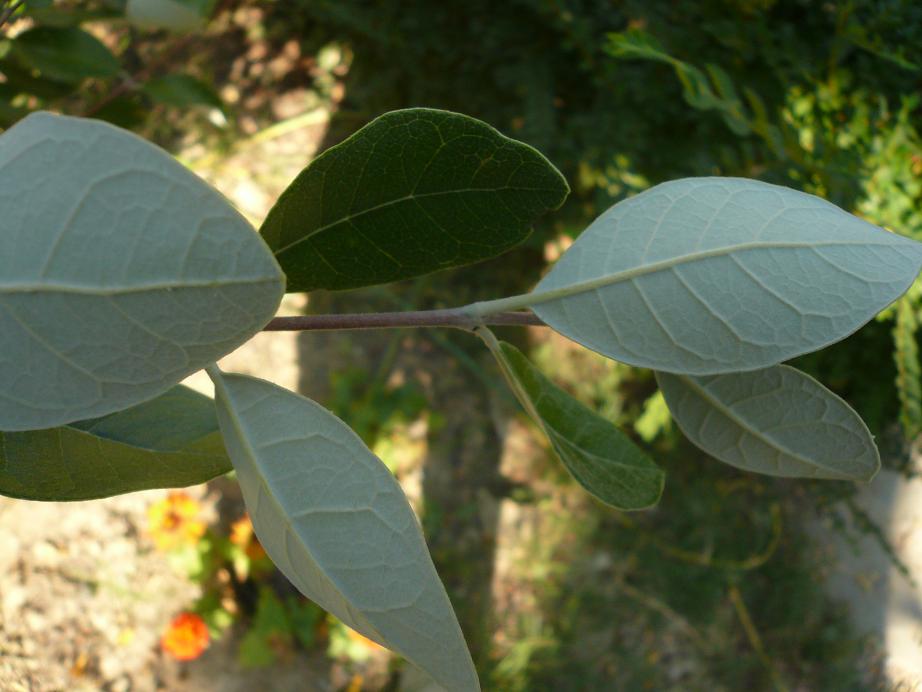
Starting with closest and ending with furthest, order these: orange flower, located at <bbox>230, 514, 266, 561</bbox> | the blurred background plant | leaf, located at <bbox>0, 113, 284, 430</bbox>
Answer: leaf, located at <bbox>0, 113, 284, 430</bbox>, the blurred background plant, orange flower, located at <bbox>230, 514, 266, 561</bbox>

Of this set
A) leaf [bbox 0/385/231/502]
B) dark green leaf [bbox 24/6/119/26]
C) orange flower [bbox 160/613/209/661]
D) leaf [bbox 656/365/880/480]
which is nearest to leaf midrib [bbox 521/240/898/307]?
leaf [bbox 656/365/880/480]

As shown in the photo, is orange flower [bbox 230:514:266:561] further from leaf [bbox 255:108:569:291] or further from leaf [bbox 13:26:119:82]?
leaf [bbox 255:108:569:291]

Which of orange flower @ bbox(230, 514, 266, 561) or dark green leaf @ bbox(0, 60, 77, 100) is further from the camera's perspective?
orange flower @ bbox(230, 514, 266, 561)

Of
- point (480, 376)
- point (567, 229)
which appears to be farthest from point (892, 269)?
point (480, 376)

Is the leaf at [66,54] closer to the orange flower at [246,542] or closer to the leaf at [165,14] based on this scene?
the leaf at [165,14]

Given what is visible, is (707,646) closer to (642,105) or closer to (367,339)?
(367,339)

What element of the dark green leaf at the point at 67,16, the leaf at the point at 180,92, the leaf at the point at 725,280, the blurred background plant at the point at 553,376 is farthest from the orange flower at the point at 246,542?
the leaf at the point at 725,280
